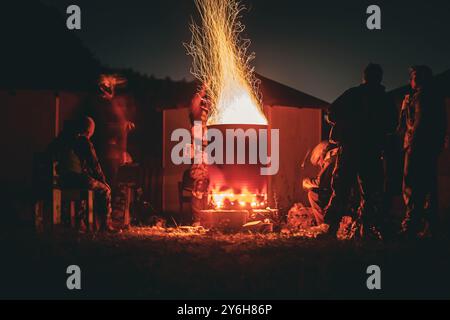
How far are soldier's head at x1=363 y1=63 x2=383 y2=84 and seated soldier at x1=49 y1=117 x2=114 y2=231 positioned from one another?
4288 millimetres

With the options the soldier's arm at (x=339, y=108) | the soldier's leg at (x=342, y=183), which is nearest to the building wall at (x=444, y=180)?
the soldier's leg at (x=342, y=183)

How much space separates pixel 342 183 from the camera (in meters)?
9.56

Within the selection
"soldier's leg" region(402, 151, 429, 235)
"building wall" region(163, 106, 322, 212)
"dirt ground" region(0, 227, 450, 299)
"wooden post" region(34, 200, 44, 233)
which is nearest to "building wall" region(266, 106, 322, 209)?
"building wall" region(163, 106, 322, 212)

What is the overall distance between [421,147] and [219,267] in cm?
379

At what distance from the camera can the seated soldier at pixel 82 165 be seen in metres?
10.4

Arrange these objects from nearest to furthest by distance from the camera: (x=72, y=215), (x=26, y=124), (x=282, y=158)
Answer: (x=72, y=215) → (x=26, y=124) → (x=282, y=158)

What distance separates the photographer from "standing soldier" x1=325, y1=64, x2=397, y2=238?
31.0ft

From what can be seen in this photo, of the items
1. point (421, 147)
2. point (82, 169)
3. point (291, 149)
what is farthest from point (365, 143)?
point (291, 149)

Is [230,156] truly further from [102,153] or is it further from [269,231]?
[102,153]

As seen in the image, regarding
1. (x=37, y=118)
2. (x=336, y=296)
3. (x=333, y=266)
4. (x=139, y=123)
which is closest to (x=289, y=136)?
(x=139, y=123)

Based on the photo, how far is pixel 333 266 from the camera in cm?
720

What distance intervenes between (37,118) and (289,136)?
18.2ft

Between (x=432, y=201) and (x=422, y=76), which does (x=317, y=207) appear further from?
(x=422, y=76)

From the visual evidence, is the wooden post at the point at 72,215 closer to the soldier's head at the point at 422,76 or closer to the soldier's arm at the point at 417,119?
the soldier's arm at the point at 417,119
